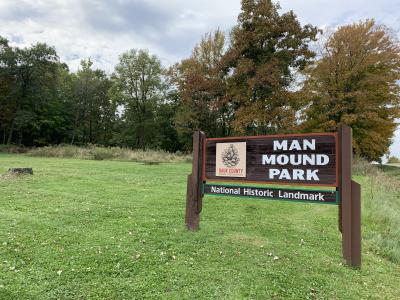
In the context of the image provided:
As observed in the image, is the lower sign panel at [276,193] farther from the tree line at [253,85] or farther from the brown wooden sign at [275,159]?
the tree line at [253,85]

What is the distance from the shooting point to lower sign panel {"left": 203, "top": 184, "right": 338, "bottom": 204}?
3809 millimetres

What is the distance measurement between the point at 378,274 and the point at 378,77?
65.3 ft

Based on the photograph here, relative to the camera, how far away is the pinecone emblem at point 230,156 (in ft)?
14.8

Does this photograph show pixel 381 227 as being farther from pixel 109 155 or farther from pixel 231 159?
pixel 109 155

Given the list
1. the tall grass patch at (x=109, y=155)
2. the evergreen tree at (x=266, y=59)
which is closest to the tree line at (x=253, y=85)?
the evergreen tree at (x=266, y=59)

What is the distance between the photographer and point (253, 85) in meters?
18.5

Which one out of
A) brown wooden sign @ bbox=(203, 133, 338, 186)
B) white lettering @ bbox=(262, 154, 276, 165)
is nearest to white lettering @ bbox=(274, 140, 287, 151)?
brown wooden sign @ bbox=(203, 133, 338, 186)

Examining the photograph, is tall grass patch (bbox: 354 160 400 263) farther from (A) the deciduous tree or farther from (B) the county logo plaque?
(A) the deciduous tree

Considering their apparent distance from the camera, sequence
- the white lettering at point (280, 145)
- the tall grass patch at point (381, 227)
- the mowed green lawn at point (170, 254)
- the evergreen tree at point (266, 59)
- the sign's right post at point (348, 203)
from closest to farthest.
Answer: the mowed green lawn at point (170, 254) → the sign's right post at point (348, 203) → the white lettering at point (280, 145) → the tall grass patch at point (381, 227) → the evergreen tree at point (266, 59)

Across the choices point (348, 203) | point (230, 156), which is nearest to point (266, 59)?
point (230, 156)

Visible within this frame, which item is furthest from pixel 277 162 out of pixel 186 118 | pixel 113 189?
pixel 186 118

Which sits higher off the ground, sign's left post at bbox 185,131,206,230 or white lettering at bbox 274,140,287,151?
white lettering at bbox 274,140,287,151

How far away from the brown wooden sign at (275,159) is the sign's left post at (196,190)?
10cm

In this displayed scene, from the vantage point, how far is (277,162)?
413 cm
